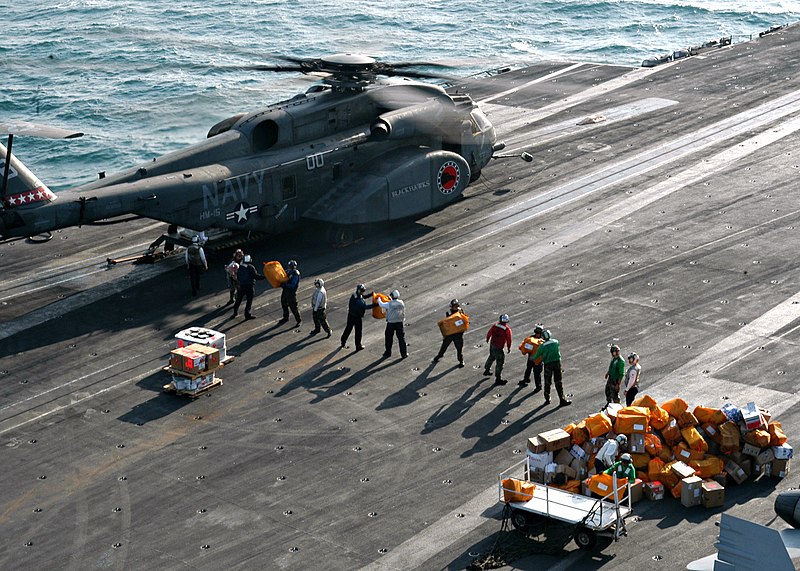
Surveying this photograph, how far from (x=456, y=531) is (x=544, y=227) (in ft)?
55.8

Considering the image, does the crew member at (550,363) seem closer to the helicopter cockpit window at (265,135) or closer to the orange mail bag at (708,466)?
the orange mail bag at (708,466)

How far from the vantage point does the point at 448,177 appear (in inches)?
1395

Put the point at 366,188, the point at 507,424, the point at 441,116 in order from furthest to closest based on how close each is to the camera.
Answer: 1. the point at 441,116
2. the point at 366,188
3. the point at 507,424

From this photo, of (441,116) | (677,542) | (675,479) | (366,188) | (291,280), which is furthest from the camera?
(441,116)

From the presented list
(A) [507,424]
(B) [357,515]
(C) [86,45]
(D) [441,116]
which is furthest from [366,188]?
(C) [86,45]

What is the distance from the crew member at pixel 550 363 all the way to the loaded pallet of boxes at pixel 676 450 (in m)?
2.73

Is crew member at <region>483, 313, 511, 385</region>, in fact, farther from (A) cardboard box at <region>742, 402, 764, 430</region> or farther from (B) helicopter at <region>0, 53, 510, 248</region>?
(B) helicopter at <region>0, 53, 510, 248</region>

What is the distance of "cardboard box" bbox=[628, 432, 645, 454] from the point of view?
20359 millimetres

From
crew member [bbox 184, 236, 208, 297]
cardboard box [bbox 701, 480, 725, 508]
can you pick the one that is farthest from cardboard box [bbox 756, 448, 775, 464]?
crew member [bbox 184, 236, 208, 297]

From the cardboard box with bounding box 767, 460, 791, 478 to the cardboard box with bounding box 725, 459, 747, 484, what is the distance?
50 centimetres

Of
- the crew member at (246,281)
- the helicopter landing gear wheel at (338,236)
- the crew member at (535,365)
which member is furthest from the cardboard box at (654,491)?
the helicopter landing gear wheel at (338,236)

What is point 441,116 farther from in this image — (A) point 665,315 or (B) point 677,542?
(B) point 677,542

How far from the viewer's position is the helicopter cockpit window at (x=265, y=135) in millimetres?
32500

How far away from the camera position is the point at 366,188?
33531 mm
